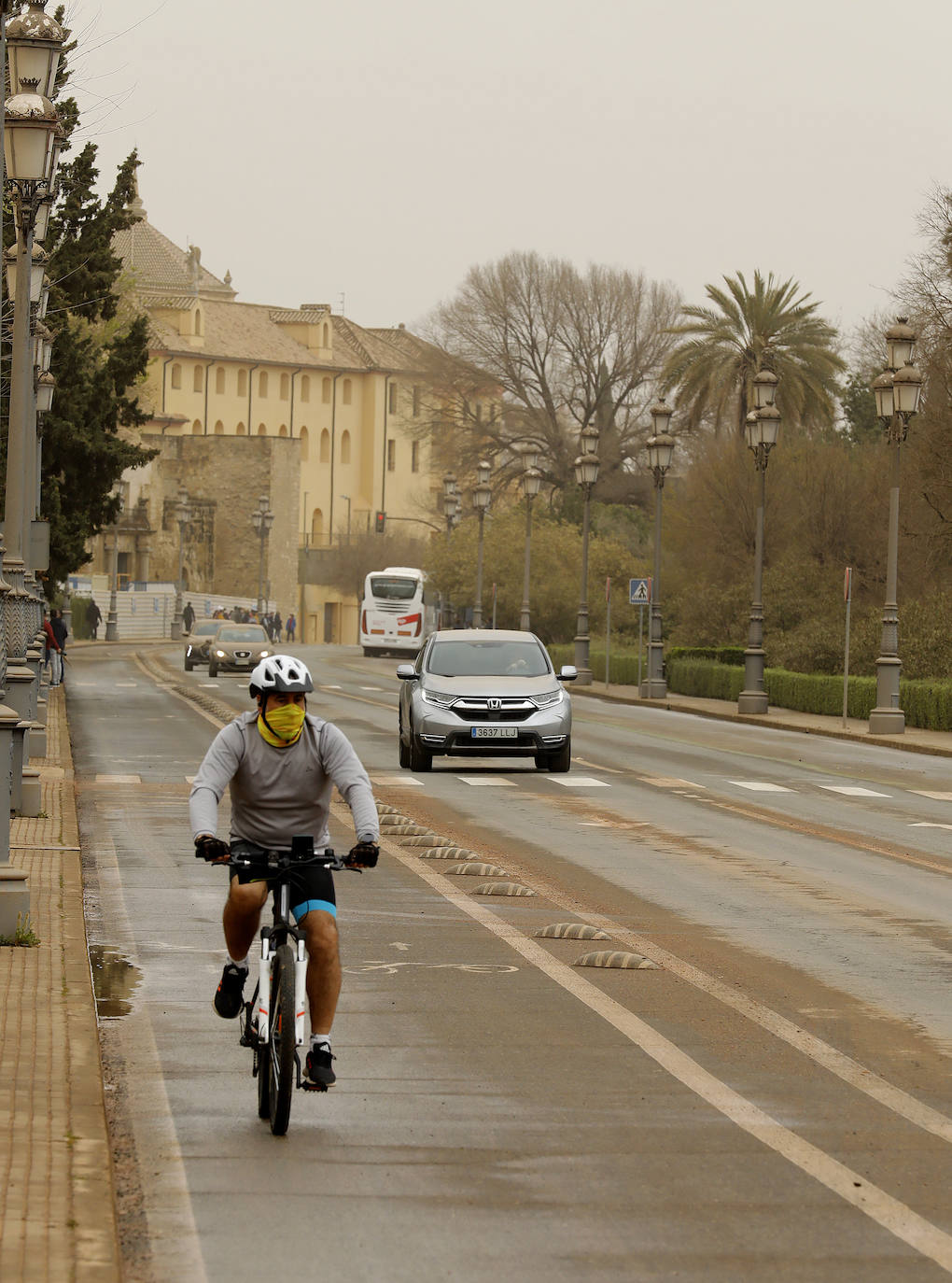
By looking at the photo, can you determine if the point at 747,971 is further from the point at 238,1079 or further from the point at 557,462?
the point at 557,462

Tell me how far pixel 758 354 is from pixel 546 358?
2612 centimetres

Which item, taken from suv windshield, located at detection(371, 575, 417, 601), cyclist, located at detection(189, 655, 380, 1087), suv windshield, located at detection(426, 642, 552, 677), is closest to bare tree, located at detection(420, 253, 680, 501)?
suv windshield, located at detection(371, 575, 417, 601)

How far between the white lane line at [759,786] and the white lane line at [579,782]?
1.46 metres

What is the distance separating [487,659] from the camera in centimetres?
2528

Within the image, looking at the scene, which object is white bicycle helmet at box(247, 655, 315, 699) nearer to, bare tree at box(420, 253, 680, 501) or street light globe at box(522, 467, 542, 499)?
street light globe at box(522, 467, 542, 499)

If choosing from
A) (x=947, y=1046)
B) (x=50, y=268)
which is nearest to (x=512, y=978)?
(x=947, y=1046)

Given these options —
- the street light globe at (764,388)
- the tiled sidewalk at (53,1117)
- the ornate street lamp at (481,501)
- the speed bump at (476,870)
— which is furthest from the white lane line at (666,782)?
the ornate street lamp at (481,501)

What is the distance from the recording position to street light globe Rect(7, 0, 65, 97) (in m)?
19.4

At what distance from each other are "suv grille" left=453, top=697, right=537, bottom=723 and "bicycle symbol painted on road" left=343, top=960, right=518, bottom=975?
44.0ft

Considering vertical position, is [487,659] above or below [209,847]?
above

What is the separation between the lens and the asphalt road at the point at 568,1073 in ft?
18.6

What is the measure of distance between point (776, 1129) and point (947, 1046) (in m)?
1.82

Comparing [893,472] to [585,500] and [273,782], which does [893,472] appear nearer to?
[585,500]

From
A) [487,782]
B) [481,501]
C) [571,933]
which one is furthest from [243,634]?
[571,933]
